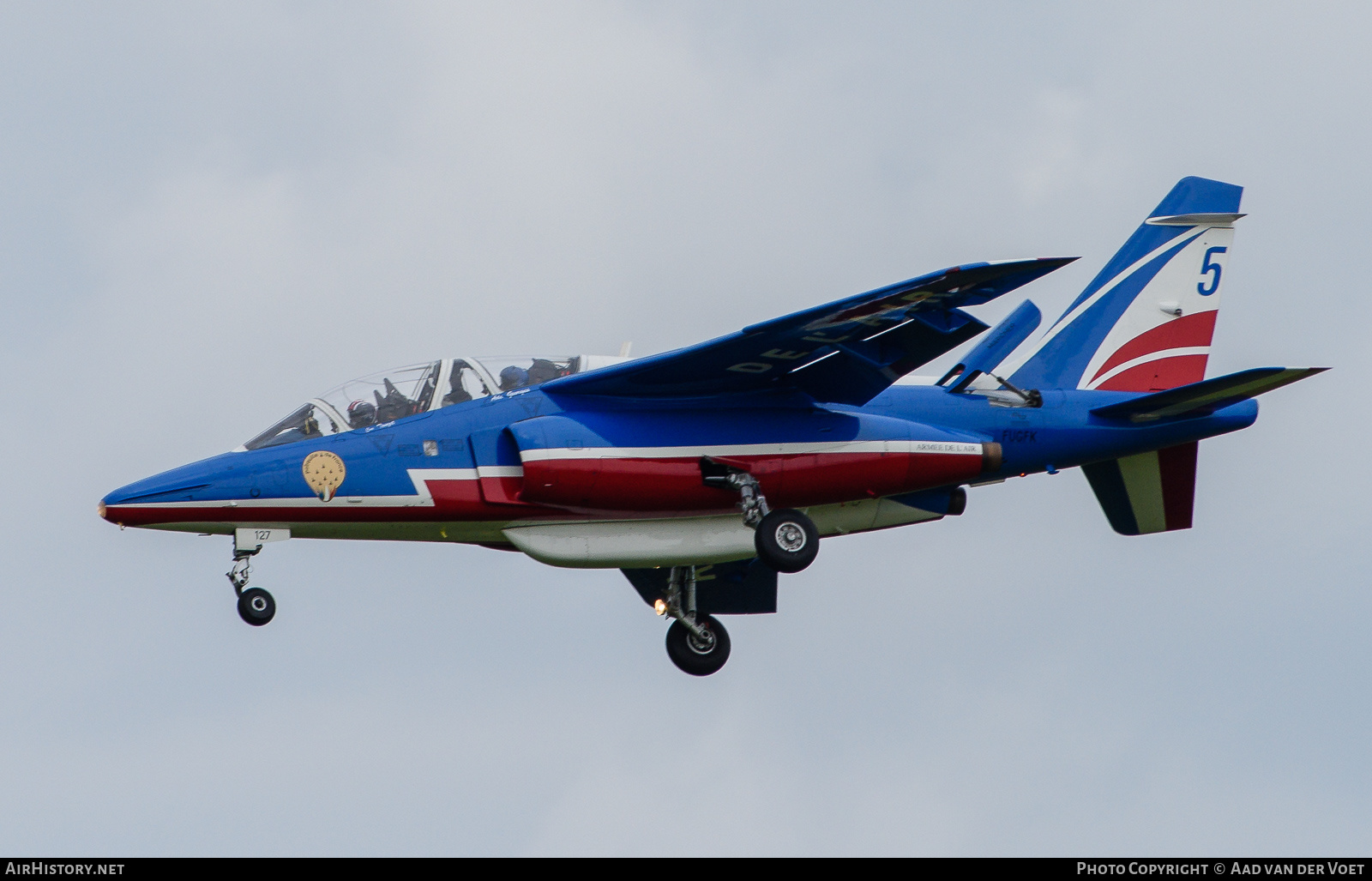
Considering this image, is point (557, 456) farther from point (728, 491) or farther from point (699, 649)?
point (699, 649)

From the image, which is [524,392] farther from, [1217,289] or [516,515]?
[1217,289]

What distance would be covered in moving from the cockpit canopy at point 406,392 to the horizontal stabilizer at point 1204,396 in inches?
247

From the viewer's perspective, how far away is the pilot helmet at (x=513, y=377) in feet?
62.5

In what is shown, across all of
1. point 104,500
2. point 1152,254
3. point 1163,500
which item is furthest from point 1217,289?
point 104,500

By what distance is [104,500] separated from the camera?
17891 millimetres

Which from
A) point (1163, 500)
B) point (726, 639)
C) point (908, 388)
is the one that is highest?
point (908, 388)

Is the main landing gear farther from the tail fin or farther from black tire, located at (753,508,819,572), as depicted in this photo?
the tail fin

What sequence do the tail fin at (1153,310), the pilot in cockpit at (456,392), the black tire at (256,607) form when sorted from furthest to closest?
the tail fin at (1153,310) → the pilot in cockpit at (456,392) → the black tire at (256,607)

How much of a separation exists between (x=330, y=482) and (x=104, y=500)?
7.48 feet

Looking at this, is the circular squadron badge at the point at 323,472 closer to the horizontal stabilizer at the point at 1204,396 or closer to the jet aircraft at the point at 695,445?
the jet aircraft at the point at 695,445

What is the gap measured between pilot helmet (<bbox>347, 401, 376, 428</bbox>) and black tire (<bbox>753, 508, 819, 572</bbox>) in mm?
4323

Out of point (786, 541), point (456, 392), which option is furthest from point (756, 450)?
point (456, 392)

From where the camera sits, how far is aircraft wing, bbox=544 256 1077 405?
57.2ft

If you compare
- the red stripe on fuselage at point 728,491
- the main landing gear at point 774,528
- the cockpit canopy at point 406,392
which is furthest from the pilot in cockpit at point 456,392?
the main landing gear at point 774,528
